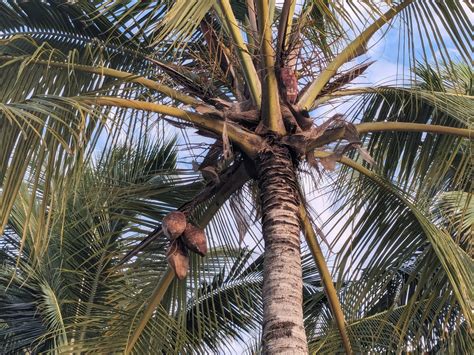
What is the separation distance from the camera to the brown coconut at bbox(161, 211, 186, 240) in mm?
4027

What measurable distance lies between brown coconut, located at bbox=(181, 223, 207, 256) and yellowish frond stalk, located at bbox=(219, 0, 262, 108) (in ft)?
2.71

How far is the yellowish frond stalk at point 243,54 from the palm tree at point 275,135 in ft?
0.03

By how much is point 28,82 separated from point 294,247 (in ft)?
5.77

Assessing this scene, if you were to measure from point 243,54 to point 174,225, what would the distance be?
104cm

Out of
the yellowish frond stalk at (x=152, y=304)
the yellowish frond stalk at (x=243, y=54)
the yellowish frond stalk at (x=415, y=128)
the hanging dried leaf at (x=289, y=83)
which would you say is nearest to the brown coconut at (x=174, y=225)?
the yellowish frond stalk at (x=152, y=304)

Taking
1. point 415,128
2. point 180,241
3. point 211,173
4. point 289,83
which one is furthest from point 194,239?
point 415,128

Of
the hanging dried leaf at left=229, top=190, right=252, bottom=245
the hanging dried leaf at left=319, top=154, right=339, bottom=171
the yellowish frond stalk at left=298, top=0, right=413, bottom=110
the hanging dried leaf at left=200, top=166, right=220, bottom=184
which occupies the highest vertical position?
the yellowish frond stalk at left=298, top=0, right=413, bottom=110

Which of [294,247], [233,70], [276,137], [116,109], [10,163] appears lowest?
[294,247]

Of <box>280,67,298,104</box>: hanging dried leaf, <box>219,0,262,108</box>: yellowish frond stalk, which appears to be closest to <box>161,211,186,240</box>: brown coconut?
<box>219,0,262,108</box>: yellowish frond stalk

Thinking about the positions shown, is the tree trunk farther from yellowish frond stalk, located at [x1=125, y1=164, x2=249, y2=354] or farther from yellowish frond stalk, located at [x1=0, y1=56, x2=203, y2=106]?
yellowish frond stalk, located at [x1=0, y1=56, x2=203, y2=106]

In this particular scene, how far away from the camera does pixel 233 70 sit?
469cm

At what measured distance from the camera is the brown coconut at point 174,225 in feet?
13.2

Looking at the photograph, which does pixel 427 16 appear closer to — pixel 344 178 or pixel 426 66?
pixel 426 66

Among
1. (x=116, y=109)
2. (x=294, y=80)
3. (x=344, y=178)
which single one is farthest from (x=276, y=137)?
(x=344, y=178)
